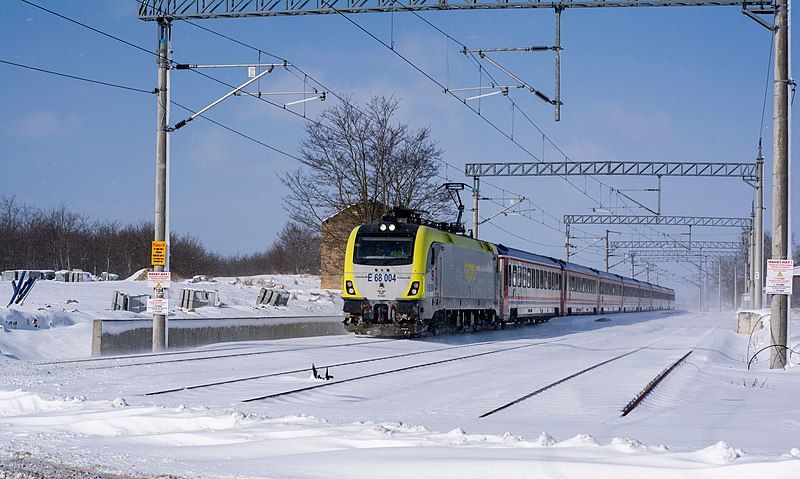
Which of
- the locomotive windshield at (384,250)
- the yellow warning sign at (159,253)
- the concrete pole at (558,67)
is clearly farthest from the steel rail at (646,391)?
the yellow warning sign at (159,253)

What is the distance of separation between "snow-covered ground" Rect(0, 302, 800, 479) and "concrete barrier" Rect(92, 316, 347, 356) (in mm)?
1765

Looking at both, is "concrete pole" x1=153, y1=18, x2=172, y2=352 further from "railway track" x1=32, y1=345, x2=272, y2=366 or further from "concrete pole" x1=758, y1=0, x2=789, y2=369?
"concrete pole" x1=758, y1=0, x2=789, y2=369

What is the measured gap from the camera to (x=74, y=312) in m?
25.5

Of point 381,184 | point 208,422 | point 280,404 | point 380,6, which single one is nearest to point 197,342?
point 380,6

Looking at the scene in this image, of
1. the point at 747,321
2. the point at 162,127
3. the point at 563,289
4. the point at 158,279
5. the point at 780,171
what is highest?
the point at 162,127

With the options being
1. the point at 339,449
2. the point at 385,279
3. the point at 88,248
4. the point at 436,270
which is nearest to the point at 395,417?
the point at 339,449

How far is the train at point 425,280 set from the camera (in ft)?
84.3

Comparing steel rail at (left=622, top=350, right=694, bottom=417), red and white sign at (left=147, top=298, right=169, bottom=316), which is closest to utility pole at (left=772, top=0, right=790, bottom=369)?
steel rail at (left=622, top=350, right=694, bottom=417)

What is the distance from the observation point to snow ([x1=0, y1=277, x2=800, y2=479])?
7.12 meters

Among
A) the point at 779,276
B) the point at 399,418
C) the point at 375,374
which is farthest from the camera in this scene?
the point at 779,276

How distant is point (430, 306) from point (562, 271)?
21372 mm

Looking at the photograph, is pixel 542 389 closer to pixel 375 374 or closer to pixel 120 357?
pixel 375 374

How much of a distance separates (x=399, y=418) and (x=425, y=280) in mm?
15116

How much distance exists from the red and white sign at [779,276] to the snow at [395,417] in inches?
66.4
